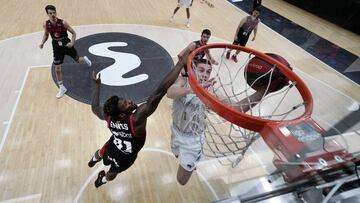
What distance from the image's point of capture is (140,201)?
122 inches

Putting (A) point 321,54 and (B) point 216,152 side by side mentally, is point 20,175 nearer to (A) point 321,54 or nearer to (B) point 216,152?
(B) point 216,152

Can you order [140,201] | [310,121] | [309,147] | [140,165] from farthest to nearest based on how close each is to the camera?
[140,165]
[140,201]
[310,121]
[309,147]

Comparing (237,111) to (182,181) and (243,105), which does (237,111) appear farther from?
(182,181)

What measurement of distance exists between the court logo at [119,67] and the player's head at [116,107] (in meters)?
2.15

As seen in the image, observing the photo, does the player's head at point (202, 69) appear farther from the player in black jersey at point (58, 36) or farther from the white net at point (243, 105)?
the player in black jersey at point (58, 36)

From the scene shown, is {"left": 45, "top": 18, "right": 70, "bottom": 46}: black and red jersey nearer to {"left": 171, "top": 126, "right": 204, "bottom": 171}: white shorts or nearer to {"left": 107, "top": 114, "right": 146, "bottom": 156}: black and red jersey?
{"left": 107, "top": 114, "right": 146, "bottom": 156}: black and red jersey

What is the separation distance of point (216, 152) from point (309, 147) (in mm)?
2600

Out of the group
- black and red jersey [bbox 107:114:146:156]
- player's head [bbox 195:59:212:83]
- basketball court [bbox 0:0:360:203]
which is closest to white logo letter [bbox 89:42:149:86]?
basketball court [bbox 0:0:360:203]

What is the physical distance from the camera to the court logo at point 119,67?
15.7 ft

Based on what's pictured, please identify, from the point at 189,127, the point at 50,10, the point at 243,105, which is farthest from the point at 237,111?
the point at 50,10

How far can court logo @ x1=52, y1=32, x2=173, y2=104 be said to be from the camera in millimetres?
4789

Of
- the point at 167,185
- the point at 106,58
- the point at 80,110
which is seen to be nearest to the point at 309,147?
the point at 167,185

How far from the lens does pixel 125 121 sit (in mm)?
2488

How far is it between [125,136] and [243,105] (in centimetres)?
121
